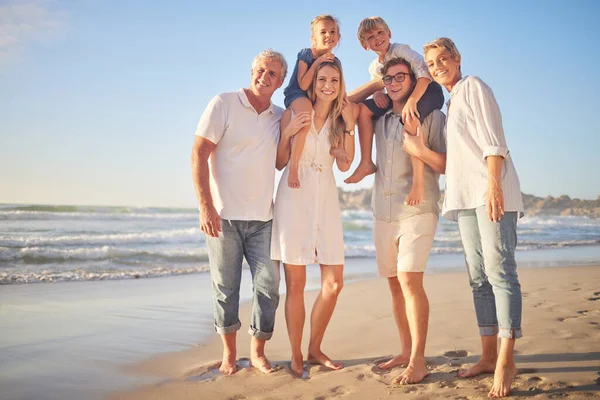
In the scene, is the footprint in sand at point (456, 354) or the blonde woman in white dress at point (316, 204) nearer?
the blonde woman in white dress at point (316, 204)

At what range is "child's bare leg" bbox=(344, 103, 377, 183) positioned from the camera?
379 centimetres

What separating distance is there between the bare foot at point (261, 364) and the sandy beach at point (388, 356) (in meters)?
0.04

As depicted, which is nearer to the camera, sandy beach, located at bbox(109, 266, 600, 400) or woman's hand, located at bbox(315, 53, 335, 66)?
sandy beach, located at bbox(109, 266, 600, 400)

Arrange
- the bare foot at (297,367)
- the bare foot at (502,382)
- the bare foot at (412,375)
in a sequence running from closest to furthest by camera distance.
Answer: the bare foot at (502,382) < the bare foot at (412,375) < the bare foot at (297,367)

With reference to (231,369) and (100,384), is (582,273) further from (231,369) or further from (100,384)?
(100,384)

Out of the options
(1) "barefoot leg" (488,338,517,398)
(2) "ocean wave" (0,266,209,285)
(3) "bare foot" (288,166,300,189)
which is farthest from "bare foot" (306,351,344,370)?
(2) "ocean wave" (0,266,209,285)

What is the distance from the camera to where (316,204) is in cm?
367

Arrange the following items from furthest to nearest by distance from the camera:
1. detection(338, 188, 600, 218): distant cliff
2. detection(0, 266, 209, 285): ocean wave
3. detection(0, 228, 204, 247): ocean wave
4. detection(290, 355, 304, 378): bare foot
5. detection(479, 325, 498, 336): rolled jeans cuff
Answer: detection(338, 188, 600, 218): distant cliff < detection(0, 228, 204, 247): ocean wave < detection(0, 266, 209, 285): ocean wave < detection(290, 355, 304, 378): bare foot < detection(479, 325, 498, 336): rolled jeans cuff

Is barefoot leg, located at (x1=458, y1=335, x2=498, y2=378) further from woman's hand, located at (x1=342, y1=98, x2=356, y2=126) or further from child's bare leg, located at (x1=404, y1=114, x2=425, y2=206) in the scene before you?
woman's hand, located at (x1=342, y1=98, x2=356, y2=126)

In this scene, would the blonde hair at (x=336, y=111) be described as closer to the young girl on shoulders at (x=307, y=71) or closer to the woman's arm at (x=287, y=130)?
the young girl on shoulders at (x=307, y=71)

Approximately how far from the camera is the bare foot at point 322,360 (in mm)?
3690

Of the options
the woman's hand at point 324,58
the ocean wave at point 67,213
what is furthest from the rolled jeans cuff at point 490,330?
the ocean wave at point 67,213

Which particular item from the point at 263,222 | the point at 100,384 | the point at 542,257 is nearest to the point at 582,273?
the point at 542,257

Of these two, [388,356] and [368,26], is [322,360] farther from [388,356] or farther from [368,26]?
[368,26]
